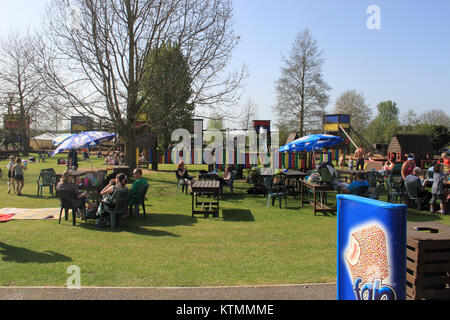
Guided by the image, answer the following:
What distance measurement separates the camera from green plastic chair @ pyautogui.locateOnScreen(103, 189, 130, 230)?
8.13 meters

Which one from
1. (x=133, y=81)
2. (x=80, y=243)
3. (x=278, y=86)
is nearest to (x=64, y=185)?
(x=80, y=243)

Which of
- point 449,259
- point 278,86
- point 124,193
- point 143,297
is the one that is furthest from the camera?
point 278,86

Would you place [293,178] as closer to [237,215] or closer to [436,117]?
[237,215]

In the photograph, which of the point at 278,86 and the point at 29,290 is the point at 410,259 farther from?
the point at 278,86

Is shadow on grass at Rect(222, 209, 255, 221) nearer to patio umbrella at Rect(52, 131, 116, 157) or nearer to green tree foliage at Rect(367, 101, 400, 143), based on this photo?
patio umbrella at Rect(52, 131, 116, 157)

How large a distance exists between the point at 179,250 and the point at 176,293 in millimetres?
2072

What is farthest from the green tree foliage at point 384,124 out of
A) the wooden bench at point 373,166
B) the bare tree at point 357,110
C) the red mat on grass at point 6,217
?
the red mat on grass at point 6,217

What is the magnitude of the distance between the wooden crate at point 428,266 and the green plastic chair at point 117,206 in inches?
248

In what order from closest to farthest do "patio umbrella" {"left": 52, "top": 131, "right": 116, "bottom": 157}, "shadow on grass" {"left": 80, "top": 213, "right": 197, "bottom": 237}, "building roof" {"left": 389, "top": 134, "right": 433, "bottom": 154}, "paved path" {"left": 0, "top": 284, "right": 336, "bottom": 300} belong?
1. "paved path" {"left": 0, "top": 284, "right": 336, "bottom": 300}
2. "shadow on grass" {"left": 80, "top": 213, "right": 197, "bottom": 237}
3. "patio umbrella" {"left": 52, "top": 131, "right": 116, "bottom": 157}
4. "building roof" {"left": 389, "top": 134, "right": 433, "bottom": 154}

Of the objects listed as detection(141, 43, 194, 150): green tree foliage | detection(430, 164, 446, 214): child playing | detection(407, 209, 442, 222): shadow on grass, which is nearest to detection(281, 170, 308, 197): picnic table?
detection(407, 209, 442, 222): shadow on grass

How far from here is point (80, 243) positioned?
679cm

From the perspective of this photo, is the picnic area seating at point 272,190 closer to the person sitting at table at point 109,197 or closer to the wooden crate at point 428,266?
the person sitting at table at point 109,197

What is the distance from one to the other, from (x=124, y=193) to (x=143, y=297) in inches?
174

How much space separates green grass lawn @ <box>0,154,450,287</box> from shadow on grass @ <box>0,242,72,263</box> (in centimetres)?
2
